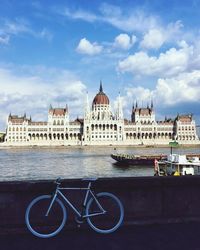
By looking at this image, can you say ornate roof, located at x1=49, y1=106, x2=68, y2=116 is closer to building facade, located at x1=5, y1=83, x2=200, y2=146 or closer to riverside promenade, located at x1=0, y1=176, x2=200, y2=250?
building facade, located at x1=5, y1=83, x2=200, y2=146

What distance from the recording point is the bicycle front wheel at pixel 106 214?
7055 millimetres

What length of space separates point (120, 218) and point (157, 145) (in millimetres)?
182876

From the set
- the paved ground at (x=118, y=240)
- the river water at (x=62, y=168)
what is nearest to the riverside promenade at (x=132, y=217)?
the paved ground at (x=118, y=240)

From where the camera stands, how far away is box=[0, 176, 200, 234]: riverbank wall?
745 cm

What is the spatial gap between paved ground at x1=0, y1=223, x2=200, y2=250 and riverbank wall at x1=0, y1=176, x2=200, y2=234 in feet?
Answer: 1.39

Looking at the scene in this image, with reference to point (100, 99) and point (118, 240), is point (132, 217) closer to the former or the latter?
point (118, 240)

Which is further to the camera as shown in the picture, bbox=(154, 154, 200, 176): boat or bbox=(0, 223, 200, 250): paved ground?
bbox=(154, 154, 200, 176): boat

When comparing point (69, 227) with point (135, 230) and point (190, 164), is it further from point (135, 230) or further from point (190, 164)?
point (190, 164)

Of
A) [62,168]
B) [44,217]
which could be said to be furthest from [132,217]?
[62,168]

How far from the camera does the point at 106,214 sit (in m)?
7.57

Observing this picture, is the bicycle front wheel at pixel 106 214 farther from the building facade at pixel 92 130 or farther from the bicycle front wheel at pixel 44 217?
the building facade at pixel 92 130

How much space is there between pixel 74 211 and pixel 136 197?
1.42 m

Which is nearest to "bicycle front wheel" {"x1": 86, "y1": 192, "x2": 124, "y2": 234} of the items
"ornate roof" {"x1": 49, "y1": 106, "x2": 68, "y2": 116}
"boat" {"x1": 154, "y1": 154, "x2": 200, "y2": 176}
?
"boat" {"x1": 154, "y1": 154, "x2": 200, "y2": 176}

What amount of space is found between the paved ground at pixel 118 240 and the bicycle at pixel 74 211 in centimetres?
18
